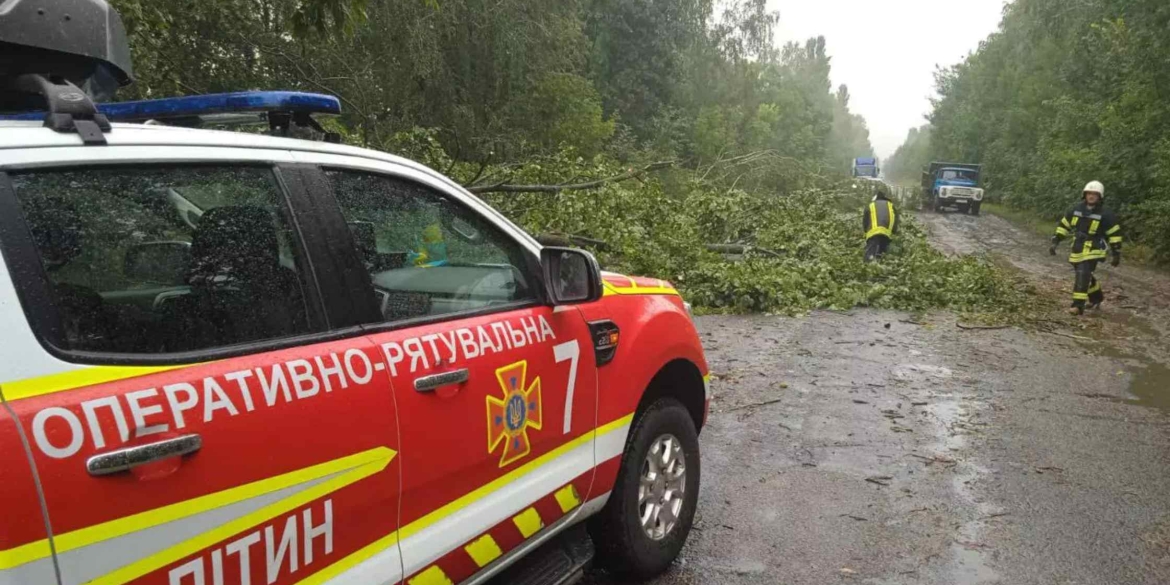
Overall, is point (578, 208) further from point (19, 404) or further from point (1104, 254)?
point (19, 404)

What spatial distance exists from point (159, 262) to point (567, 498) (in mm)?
1584

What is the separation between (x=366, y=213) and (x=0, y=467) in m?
1.17

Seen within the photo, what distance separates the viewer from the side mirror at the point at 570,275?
275cm

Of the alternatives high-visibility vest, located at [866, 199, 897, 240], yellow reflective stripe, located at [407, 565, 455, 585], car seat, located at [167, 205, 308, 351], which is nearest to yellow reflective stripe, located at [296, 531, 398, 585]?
yellow reflective stripe, located at [407, 565, 455, 585]

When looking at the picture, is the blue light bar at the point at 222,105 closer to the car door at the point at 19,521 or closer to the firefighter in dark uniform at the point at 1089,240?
the car door at the point at 19,521

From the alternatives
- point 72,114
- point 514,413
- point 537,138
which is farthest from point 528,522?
point 537,138

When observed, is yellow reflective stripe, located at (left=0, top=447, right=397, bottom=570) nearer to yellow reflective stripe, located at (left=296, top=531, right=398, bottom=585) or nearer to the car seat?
yellow reflective stripe, located at (left=296, top=531, right=398, bottom=585)

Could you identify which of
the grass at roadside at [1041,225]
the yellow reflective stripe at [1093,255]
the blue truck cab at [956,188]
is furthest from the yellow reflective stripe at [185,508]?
the blue truck cab at [956,188]

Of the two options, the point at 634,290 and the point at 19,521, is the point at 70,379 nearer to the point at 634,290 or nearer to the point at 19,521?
the point at 19,521

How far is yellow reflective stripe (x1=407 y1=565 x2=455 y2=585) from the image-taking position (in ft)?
6.97

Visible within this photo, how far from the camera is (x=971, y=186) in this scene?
32.9 m

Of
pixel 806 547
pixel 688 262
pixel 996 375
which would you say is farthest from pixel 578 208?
pixel 806 547

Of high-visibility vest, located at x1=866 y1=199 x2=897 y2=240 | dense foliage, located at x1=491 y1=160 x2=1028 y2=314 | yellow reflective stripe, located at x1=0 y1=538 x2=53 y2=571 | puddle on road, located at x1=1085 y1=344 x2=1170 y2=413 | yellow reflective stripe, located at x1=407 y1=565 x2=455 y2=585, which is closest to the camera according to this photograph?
yellow reflective stripe, located at x1=0 y1=538 x2=53 y2=571

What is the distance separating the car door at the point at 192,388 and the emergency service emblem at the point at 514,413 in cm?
44
